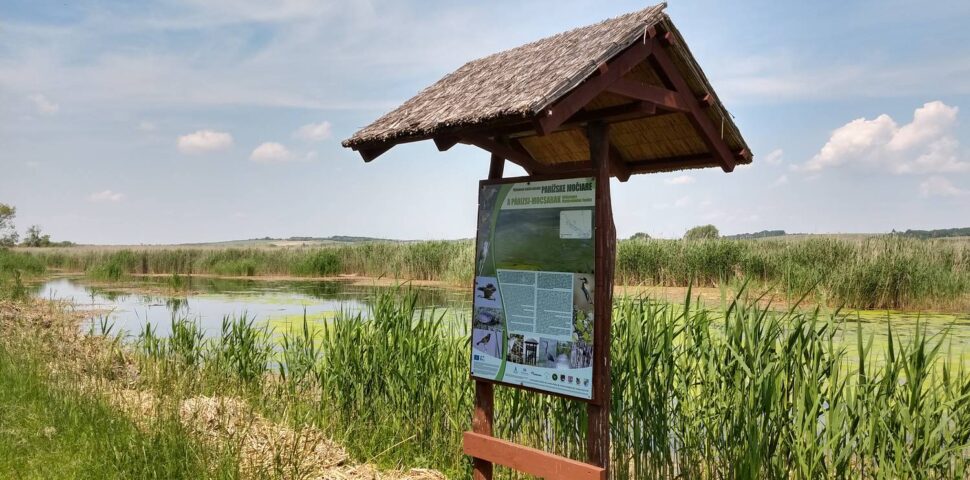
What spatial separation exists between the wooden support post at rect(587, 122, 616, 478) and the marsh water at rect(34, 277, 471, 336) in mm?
8256

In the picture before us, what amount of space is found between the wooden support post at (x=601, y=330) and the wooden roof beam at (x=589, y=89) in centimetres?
39

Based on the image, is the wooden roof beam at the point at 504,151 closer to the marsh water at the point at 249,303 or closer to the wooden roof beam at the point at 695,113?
the wooden roof beam at the point at 695,113

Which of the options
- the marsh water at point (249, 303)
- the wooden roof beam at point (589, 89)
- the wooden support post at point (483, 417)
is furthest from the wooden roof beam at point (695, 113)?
the marsh water at point (249, 303)

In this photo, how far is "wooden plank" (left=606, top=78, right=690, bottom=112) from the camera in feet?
10.9

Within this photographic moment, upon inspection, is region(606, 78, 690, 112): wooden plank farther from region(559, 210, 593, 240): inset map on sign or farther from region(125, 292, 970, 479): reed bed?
region(125, 292, 970, 479): reed bed

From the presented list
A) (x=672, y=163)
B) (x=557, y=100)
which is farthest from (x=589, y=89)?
(x=672, y=163)

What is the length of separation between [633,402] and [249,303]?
14973mm

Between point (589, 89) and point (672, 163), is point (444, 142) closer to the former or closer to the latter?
point (589, 89)

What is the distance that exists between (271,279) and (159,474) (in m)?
24.5

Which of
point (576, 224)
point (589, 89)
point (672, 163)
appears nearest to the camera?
point (589, 89)

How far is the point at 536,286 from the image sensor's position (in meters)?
3.59

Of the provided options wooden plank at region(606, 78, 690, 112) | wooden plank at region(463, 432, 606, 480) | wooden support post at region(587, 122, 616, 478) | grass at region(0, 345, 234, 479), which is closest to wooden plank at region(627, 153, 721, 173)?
wooden plank at region(606, 78, 690, 112)

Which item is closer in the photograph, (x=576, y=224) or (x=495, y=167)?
(x=576, y=224)

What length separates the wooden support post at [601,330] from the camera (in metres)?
3.30
